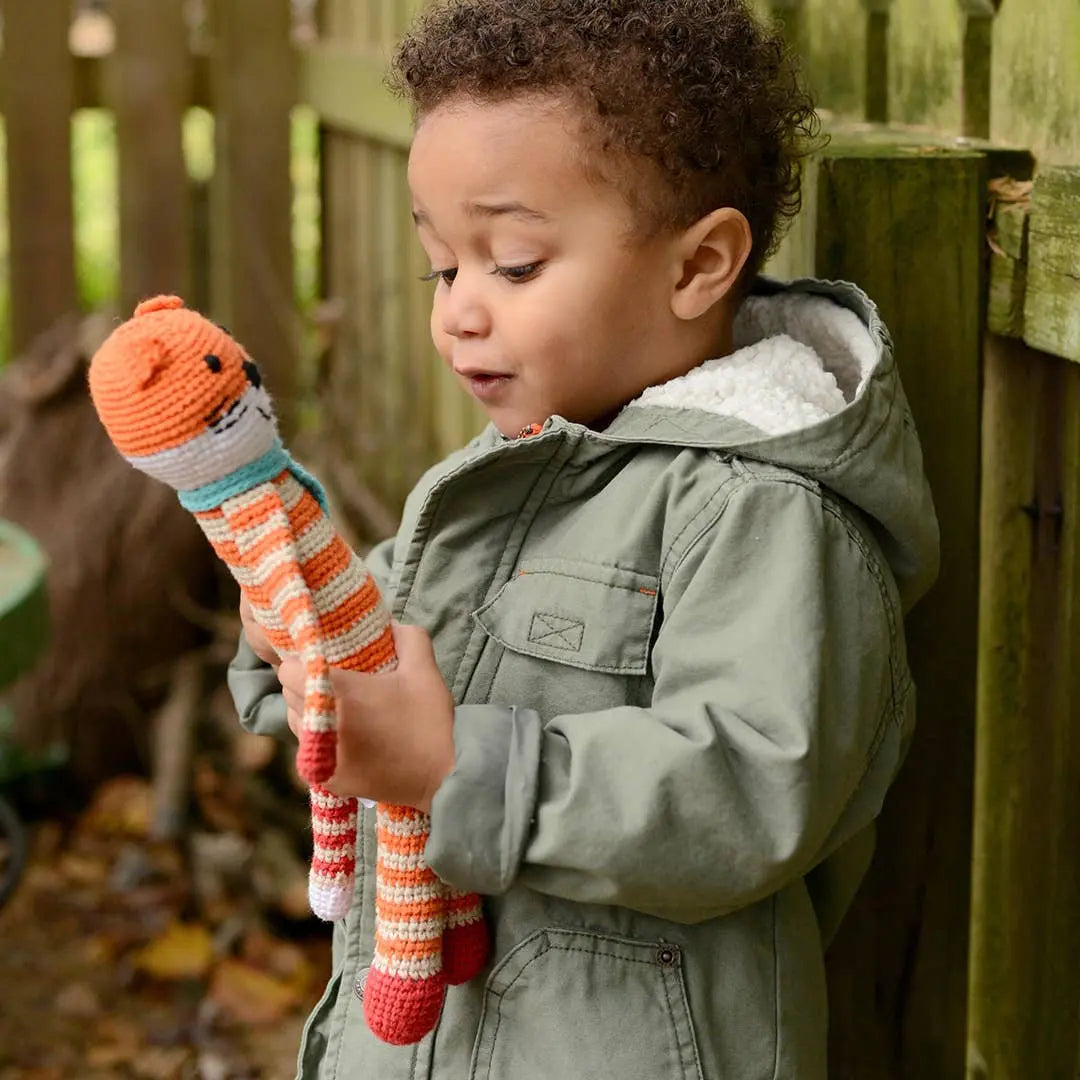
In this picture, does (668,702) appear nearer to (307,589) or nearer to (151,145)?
(307,589)

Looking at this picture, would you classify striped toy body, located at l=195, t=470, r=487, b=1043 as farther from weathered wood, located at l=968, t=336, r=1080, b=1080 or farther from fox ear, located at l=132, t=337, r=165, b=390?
weathered wood, located at l=968, t=336, r=1080, b=1080

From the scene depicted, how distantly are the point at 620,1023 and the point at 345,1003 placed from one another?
0.36m

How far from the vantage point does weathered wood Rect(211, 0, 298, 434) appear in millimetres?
5156

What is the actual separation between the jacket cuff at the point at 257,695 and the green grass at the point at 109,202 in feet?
11.6

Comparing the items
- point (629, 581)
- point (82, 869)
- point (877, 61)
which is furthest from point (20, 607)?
point (82, 869)

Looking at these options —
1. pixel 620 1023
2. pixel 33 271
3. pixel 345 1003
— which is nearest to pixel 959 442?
pixel 620 1023

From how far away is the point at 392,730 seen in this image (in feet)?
4.99

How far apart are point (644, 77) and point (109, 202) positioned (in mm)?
7569

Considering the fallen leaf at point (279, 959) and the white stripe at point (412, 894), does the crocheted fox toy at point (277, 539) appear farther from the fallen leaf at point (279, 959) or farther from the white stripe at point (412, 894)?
the fallen leaf at point (279, 959)

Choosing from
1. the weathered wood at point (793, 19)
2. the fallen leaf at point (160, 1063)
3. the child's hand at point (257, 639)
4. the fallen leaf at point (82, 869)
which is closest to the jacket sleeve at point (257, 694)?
→ the child's hand at point (257, 639)

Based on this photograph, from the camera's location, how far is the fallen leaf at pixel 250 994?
3725 millimetres

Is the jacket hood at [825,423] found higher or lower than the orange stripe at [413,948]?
higher

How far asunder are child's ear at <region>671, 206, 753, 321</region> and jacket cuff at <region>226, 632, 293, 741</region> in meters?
0.65

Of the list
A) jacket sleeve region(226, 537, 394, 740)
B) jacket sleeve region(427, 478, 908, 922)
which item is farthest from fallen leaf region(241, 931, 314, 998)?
jacket sleeve region(427, 478, 908, 922)
